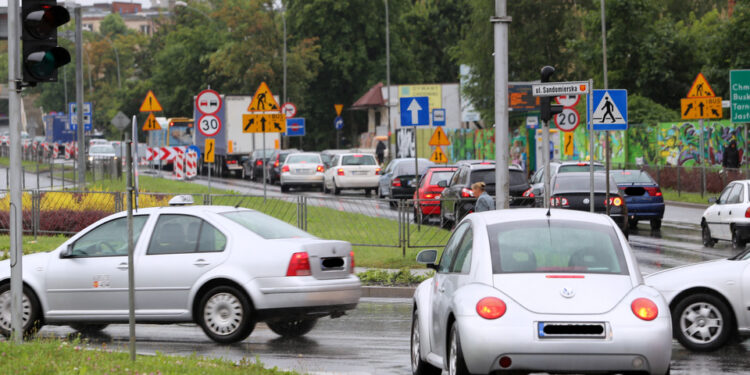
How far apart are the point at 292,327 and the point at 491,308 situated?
5.36 metres

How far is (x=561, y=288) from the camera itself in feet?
27.1

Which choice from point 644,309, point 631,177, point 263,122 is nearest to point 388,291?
→ point 263,122

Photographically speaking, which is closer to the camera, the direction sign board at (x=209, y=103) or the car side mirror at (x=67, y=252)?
the car side mirror at (x=67, y=252)

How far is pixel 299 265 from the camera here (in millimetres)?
12133

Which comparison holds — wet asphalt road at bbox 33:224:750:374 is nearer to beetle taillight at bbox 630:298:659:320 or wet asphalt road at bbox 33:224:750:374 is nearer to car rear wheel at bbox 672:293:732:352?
car rear wheel at bbox 672:293:732:352

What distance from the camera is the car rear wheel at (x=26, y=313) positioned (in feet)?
42.0

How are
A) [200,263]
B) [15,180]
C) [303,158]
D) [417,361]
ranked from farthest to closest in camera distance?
[303,158] → [200,263] → [15,180] → [417,361]

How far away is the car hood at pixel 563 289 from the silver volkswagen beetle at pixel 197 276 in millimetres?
4094

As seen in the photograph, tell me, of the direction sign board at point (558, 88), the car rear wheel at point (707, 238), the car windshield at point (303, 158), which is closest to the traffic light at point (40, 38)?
the direction sign board at point (558, 88)

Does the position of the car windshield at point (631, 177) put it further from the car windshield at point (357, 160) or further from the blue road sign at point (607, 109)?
the car windshield at point (357, 160)

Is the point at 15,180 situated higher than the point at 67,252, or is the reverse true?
the point at 15,180

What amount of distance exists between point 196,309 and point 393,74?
7564 centimetres

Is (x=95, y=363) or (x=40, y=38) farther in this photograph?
(x=40, y=38)

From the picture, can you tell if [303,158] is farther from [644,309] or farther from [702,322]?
[644,309]
